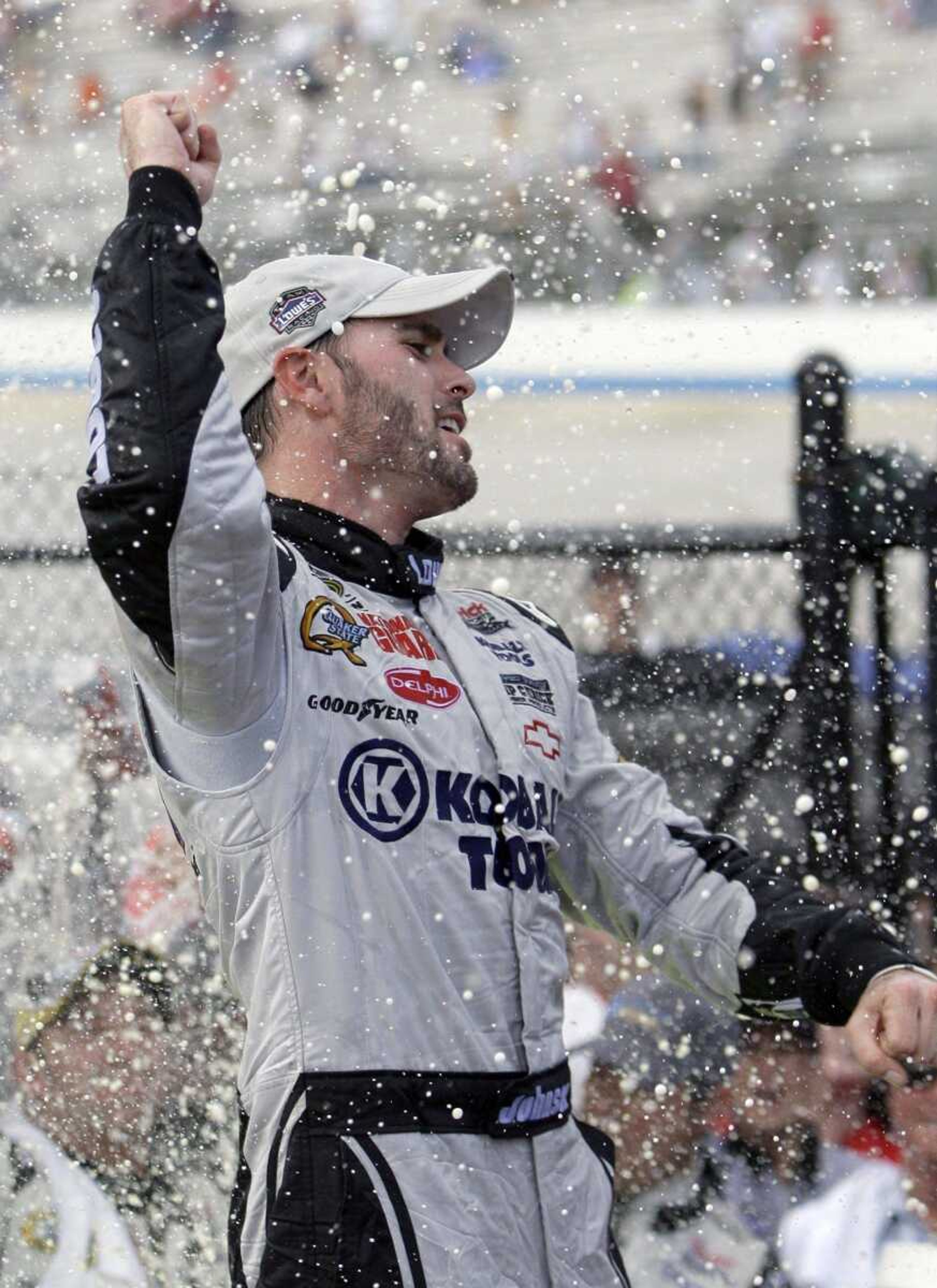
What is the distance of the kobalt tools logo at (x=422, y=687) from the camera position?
1.79m

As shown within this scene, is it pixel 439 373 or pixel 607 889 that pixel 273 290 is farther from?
pixel 607 889

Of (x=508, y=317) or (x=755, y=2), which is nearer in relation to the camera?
(x=508, y=317)

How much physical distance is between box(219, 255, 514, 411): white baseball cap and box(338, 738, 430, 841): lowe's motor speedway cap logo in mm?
593

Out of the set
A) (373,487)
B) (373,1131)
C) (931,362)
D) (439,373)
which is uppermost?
(931,362)

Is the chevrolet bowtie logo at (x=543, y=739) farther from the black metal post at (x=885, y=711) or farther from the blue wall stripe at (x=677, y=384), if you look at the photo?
the blue wall stripe at (x=677, y=384)

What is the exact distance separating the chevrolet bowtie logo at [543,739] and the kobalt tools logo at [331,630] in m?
0.25

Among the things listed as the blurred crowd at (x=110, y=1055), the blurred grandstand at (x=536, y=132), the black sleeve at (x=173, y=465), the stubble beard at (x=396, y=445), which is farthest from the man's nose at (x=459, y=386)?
the blurred grandstand at (x=536, y=132)

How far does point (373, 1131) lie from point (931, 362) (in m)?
9.34

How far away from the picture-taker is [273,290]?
2.15 m

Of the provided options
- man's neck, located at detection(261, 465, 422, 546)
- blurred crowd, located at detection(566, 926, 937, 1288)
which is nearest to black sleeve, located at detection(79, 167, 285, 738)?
man's neck, located at detection(261, 465, 422, 546)

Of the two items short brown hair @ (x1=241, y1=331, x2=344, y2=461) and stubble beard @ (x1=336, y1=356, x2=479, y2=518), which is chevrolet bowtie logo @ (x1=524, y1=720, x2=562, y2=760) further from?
short brown hair @ (x1=241, y1=331, x2=344, y2=461)

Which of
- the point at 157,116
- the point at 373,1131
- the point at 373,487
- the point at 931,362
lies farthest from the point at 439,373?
the point at 931,362

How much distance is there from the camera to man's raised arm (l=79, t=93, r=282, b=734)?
151 centimetres

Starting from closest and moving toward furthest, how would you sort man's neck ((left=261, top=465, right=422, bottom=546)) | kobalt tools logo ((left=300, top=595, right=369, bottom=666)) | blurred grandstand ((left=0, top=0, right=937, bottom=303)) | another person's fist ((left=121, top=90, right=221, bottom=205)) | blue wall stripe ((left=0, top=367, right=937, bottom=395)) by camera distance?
another person's fist ((left=121, top=90, right=221, bottom=205)), kobalt tools logo ((left=300, top=595, right=369, bottom=666)), man's neck ((left=261, top=465, right=422, bottom=546)), blue wall stripe ((left=0, top=367, right=937, bottom=395)), blurred grandstand ((left=0, top=0, right=937, bottom=303))
